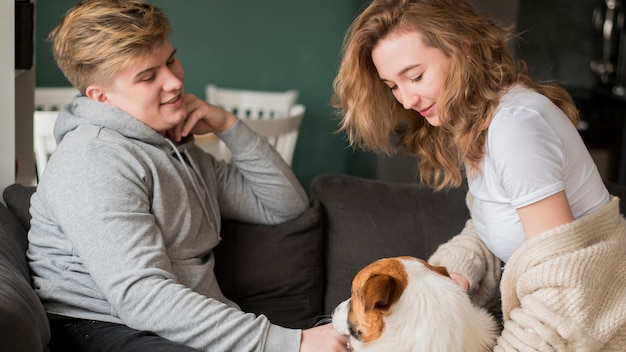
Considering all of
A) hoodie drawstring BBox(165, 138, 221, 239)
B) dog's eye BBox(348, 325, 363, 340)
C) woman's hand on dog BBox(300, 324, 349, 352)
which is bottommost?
woman's hand on dog BBox(300, 324, 349, 352)

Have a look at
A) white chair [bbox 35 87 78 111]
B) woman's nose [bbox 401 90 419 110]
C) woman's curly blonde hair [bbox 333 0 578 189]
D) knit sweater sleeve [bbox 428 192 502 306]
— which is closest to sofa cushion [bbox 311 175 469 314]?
knit sweater sleeve [bbox 428 192 502 306]

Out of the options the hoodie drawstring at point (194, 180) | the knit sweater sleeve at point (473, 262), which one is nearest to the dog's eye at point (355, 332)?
the knit sweater sleeve at point (473, 262)

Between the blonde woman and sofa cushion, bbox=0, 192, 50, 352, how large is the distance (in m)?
0.90

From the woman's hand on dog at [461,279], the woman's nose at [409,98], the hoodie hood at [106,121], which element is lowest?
the woman's hand on dog at [461,279]

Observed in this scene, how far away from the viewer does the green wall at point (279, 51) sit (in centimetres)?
481

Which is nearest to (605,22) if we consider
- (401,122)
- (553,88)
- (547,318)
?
(401,122)

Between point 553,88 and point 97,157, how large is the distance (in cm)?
112

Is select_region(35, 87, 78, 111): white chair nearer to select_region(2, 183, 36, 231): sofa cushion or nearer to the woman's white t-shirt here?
select_region(2, 183, 36, 231): sofa cushion

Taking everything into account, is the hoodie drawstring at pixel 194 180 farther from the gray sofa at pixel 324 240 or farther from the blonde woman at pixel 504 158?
the blonde woman at pixel 504 158

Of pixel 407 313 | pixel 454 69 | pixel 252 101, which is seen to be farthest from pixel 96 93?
pixel 252 101

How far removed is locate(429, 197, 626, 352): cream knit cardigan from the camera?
180 centimetres

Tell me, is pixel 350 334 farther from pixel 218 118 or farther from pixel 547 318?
pixel 218 118

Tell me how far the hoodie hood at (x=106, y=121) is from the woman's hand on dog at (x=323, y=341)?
2.06 feet

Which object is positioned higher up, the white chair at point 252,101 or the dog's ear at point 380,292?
the dog's ear at point 380,292
